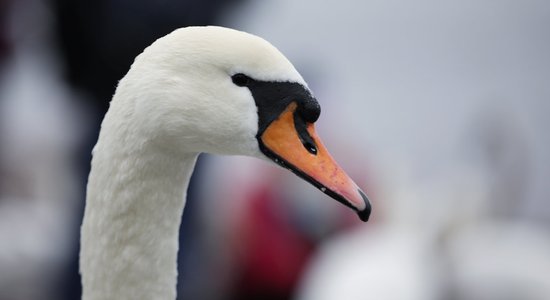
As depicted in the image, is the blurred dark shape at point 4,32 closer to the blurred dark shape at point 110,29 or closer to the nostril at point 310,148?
the blurred dark shape at point 110,29

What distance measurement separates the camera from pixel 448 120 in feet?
21.9

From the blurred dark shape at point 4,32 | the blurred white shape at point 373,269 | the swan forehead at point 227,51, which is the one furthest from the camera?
the blurred dark shape at point 4,32

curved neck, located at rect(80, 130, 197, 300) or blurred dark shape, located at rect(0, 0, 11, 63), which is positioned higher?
curved neck, located at rect(80, 130, 197, 300)

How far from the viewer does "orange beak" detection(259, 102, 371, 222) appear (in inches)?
56.0

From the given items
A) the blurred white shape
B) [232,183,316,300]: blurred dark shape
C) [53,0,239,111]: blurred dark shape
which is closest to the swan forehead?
[53,0,239,111]: blurred dark shape

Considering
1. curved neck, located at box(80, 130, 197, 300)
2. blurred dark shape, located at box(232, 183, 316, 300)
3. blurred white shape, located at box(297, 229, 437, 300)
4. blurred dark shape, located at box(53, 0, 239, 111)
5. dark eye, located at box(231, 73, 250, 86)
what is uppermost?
dark eye, located at box(231, 73, 250, 86)

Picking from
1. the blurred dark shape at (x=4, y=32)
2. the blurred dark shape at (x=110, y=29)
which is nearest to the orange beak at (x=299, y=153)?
the blurred dark shape at (x=110, y=29)

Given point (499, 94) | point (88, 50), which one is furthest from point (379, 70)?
point (88, 50)

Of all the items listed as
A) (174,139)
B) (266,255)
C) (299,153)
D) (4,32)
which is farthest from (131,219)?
(4,32)

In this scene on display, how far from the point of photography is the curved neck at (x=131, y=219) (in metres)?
1.45

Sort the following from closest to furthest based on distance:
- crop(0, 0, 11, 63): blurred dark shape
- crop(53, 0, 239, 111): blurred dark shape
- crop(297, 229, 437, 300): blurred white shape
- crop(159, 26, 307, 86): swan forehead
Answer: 1. crop(159, 26, 307, 86): swan forehead
2. crop(53, 0, 239, 111): blurred dark shape
3. crop(297, 229, 437, 300): blurred white shape
4. crop(0, 0, 11, 63): blurred dark shape

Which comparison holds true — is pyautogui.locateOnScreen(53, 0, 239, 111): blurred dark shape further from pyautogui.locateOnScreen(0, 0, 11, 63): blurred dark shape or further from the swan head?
the swan head

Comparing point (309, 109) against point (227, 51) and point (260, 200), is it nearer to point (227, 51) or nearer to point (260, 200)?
point (227, 51)

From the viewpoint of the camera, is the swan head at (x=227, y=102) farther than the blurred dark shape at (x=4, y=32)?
No
